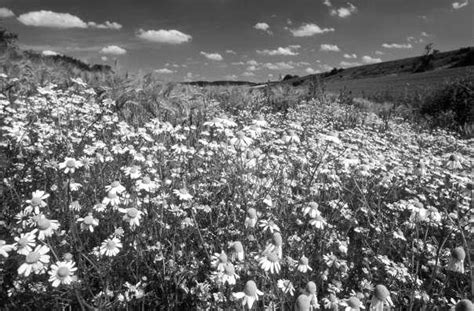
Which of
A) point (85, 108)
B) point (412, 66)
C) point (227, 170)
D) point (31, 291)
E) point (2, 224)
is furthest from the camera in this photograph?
point (412, 66)

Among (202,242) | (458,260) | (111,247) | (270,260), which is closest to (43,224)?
(111,247)

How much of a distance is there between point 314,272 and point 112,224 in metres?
1.43

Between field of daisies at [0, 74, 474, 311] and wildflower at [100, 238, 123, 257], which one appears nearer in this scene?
field of daisies at [0, 74, 474, 311]

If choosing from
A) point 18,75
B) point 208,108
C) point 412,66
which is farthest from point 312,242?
point 412,66

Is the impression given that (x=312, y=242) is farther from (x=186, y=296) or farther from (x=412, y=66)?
(x=412, y=66)

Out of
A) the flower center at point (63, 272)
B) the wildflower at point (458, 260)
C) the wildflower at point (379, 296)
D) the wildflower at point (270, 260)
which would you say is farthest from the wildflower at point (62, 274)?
the wildflower at point (458, 260)

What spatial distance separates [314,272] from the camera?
8.15ft

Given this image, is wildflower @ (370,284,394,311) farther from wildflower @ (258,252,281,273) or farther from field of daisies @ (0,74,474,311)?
wildflower @ (258,252,281,273)

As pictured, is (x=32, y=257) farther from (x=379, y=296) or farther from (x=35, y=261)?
(x=379, y=296)

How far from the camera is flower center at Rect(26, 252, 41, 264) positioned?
5.61 ft

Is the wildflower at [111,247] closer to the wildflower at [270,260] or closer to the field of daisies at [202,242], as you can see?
the field of daisies at [202,242]

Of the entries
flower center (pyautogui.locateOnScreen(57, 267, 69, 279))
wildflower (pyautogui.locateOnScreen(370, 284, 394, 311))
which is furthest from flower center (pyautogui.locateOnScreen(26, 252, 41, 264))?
wildflower (pyautogui.locateOnScreen(370, 284, 394, 311))

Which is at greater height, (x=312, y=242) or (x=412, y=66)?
(x=412, y=66)

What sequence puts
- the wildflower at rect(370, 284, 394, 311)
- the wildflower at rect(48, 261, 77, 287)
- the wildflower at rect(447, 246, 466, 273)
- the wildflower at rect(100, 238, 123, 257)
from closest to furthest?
the wildflower at rect(370, 284, 394, 311)
the wildflower at rect(447, 246, 466, 273)
the wildflower at rect(48, 261, 77, 287)
the wildflower at rect(100, 238, 123, 257)
